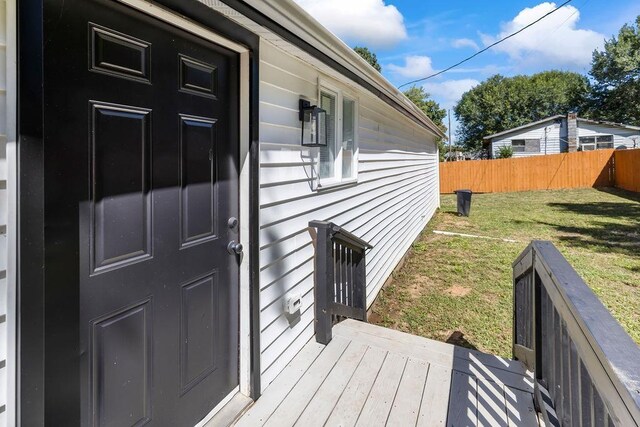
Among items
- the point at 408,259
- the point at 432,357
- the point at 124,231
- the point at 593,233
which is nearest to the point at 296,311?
the point at 432,357

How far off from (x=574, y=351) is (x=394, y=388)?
1.20 metres

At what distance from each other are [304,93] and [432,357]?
7.26 ft

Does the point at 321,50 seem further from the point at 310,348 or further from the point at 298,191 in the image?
the point at 310,348

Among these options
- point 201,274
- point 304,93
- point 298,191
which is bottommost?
point 201,274

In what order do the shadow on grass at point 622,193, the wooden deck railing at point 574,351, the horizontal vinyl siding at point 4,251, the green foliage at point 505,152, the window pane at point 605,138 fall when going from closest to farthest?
the wooden deck railing at point 574,351 → the horizontal vinyl siding at point 4,251 → the shadow on grass at point 622,193 → the window pane at point 605,138 → the green foliage at point 505,152

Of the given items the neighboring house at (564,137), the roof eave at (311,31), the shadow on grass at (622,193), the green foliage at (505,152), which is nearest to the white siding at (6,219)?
the roof eave at (311,31)

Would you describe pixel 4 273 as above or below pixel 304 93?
below

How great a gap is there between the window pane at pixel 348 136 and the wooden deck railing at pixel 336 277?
90 cm

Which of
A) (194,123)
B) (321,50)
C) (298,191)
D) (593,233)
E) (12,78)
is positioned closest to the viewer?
(12,78)

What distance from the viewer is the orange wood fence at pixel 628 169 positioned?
1495 cm

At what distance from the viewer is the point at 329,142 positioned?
348 cm

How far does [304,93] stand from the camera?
281 centimetres

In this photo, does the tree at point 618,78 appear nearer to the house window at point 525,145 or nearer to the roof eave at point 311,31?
the house window at point 525,145

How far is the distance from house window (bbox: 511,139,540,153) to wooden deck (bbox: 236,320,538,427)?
24.4m
